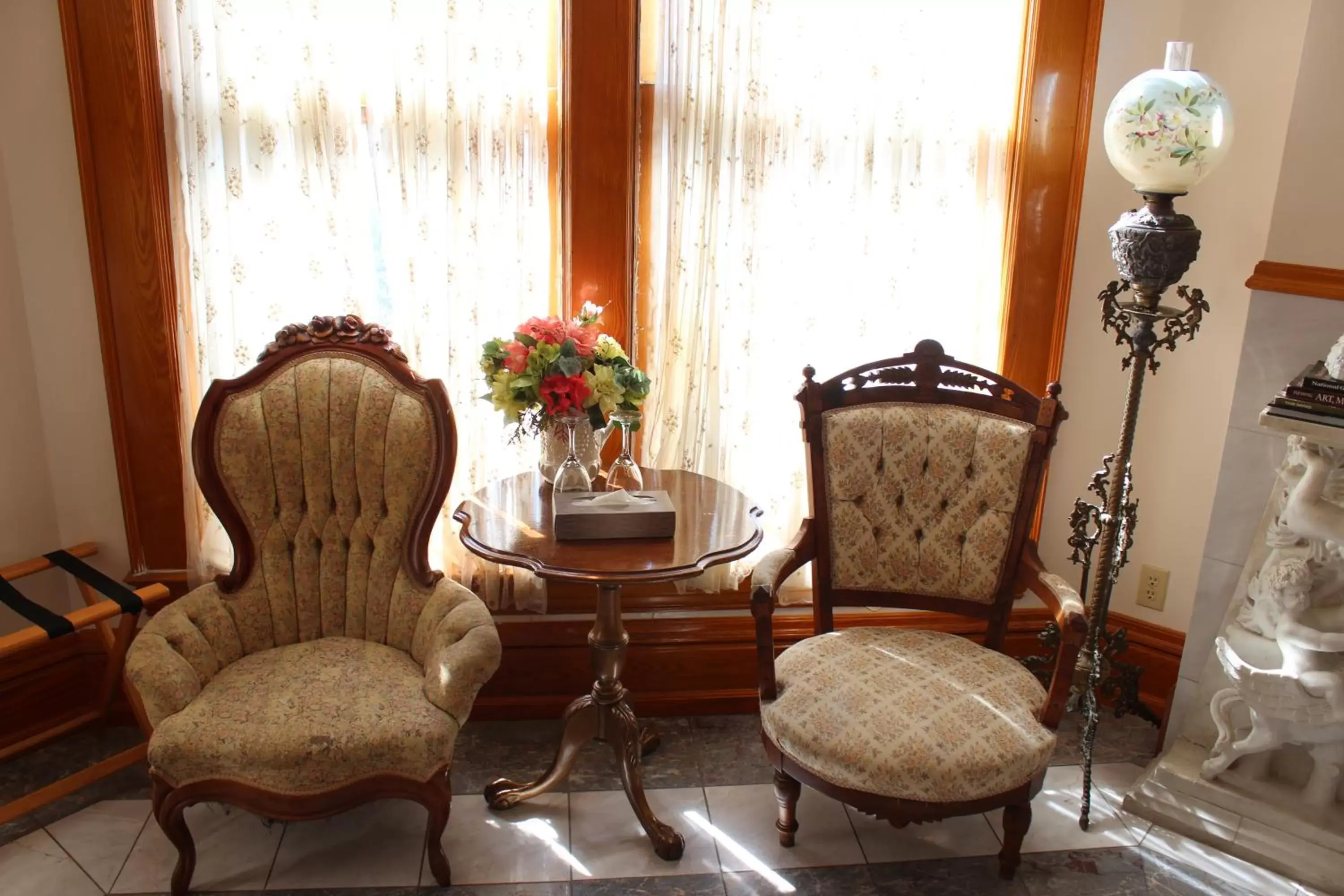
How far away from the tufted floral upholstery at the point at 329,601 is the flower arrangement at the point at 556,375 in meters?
0.23

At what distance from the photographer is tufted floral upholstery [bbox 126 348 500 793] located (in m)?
2.36

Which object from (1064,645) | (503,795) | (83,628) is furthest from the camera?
(83,628)

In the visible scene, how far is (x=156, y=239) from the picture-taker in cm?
274

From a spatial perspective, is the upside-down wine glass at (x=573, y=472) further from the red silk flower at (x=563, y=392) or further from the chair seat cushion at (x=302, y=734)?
the chair seat cushion at (x=302, y=734)

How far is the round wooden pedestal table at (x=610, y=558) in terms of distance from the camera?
7.64 ft

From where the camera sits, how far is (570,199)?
285cm

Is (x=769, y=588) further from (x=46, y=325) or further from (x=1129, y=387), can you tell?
(x=46, y=325)

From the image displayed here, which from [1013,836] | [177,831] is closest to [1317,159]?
[1013,836]

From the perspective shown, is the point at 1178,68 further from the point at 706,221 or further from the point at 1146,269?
the point at 706,221

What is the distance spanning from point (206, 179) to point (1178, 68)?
228cm

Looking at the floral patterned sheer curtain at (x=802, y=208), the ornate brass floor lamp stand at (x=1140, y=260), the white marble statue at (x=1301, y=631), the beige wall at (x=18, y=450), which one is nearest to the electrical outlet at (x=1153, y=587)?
the ornate brass floor lamp stand at (x=1140, y=260)

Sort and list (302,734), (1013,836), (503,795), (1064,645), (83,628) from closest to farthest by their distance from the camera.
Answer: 1. (302,734)
2. (1064,645)
3. (1013,836)
4. (503,795)
5. (83,628)

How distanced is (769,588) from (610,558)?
417 millimetres

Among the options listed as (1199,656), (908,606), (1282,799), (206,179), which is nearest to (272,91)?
(206,179)
